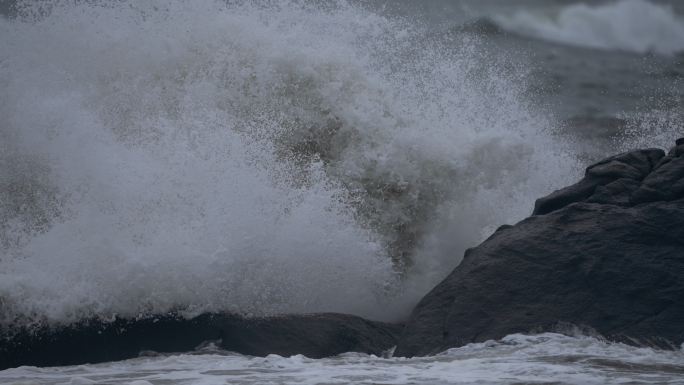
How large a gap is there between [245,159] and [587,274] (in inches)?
105

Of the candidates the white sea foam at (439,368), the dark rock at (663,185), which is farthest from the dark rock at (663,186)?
the white sea foam at (439,368)

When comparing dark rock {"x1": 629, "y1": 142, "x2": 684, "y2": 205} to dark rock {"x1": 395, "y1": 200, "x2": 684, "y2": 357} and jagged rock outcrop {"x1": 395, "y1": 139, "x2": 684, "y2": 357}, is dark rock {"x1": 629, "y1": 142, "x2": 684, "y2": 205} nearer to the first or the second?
jagged rock outcrop {"x1": 395, "y1": 139, "x2": 684, "y2": 357}

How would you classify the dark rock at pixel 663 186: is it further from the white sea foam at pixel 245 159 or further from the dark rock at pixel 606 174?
the white sea foam at pixel 245 159

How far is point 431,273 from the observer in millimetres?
4668

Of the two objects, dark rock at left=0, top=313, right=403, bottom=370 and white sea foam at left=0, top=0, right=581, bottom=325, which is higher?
white sea foam at left=0, top=0, right=581, bottom=325

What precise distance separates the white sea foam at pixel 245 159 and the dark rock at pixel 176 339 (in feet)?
0.34

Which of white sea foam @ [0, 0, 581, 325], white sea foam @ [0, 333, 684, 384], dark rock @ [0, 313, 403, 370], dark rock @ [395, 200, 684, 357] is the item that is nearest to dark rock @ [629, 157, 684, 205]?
dark rock @ [395, 200, 684, 357]

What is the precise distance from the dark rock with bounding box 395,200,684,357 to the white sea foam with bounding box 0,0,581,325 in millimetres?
993

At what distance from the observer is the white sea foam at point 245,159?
3.51 m

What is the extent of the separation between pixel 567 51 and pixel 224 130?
26.4 ft

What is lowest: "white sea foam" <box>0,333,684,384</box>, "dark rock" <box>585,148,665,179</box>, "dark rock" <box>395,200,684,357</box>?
"white sea foam" <box>0,333,684,384</box>

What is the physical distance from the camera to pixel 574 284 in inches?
119

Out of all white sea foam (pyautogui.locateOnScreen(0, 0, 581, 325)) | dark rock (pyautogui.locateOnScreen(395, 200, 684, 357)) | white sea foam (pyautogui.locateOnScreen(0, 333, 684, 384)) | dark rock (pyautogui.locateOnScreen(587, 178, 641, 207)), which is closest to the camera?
white sea foam (pyautogui.locateOnScreen(0, 333, 684, 384))

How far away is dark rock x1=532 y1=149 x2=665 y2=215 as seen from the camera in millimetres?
3570
